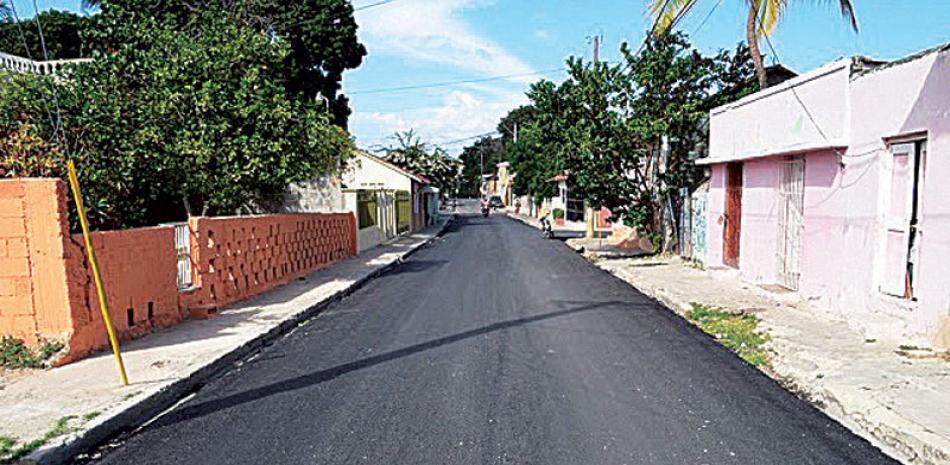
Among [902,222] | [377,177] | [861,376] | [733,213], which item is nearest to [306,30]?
[377,177]

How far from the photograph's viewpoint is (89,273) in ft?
25.9

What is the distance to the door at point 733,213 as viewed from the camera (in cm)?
1515

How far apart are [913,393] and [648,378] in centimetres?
236

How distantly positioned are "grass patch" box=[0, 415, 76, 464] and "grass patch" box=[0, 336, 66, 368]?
2085 millimetres

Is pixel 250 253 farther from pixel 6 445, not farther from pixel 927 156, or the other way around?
pixel 927 156

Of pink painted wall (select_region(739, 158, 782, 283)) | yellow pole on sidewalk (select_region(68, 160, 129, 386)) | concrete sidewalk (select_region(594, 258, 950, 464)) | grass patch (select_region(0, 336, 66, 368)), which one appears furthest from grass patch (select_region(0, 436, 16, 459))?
pink painted wall (select_region(739, 158, 782, 283))

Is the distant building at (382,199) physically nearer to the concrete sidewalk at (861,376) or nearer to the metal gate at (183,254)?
the metal gate at (183,254)

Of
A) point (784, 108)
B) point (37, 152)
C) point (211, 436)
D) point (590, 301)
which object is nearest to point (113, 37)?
point (37, 152)

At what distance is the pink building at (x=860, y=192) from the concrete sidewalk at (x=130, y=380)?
8047mm

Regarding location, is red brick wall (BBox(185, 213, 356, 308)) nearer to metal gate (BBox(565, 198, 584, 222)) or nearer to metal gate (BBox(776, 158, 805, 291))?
metal gate (BBox(776, 158, 805, 291))

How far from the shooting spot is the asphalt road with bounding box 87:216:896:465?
16.9 ft

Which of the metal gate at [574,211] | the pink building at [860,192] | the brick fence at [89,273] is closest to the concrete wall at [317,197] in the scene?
the brick fence at [89,273]

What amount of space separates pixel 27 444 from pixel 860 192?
993 centimetres

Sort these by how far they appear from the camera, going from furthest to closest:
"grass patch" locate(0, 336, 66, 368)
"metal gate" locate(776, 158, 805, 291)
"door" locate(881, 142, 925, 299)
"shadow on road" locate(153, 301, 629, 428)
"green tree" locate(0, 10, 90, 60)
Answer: "green tree" locate(0, 10, 90, 60), "metal gate" locate(776, 158, 805, 291), "door" locate(881, 142, 925, 299), "grass patch" locate(0, 336, 66, 368), "shadow on road" locate(153, 301, 629, 428)
